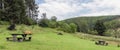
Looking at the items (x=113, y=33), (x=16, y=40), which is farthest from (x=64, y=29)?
(x=16, y=40)

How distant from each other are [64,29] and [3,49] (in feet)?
174

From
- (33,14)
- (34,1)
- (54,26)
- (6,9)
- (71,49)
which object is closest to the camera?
(71,49)

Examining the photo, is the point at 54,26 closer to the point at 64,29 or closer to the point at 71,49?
the point at 64,29

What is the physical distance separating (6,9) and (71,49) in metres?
32.2

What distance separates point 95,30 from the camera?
9556cm

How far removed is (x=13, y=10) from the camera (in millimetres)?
55719

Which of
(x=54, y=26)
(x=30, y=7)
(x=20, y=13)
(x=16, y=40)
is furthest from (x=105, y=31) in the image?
(x=16, y=40)

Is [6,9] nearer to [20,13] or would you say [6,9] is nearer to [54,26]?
[20,13]

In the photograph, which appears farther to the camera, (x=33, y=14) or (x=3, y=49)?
(x=33, y=14)

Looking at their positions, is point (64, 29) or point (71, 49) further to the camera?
point (64, 29)

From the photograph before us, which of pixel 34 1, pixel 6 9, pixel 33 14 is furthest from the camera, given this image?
pixel 33 14

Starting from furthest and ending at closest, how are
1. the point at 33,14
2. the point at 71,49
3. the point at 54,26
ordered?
1. the point at 33,14
2. the point at 54,26
3. the point at 71,49

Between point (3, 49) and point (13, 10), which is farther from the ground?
point (13, 10)

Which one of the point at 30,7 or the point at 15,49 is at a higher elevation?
the point at 30,7
